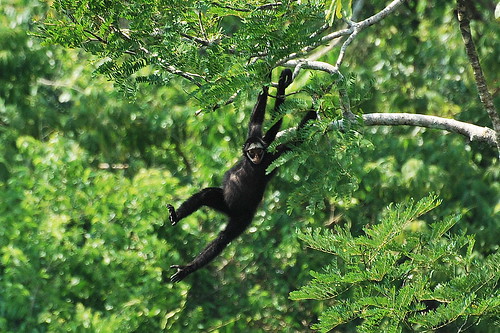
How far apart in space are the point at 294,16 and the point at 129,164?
6.77 meters

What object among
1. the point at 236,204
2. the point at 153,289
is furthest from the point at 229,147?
the point at 236,204

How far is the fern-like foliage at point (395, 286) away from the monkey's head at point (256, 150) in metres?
1.48

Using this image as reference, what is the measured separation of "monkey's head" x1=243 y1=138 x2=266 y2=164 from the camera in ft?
19.7

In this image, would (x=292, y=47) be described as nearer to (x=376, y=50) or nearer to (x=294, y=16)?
(x=294, y=16)

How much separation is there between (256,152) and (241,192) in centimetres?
51

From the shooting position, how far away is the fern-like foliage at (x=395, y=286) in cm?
423

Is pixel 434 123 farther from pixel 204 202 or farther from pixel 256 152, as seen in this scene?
pixel 204 202

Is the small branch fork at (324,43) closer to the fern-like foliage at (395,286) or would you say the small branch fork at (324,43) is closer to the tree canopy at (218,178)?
the tree canopy at (218,178)

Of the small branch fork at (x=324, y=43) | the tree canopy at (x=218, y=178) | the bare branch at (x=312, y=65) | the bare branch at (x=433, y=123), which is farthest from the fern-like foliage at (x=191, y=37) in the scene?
the bare branch at (x=433, y=123)

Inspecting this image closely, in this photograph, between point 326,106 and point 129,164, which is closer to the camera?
point 326,106

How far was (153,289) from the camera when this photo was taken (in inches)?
332

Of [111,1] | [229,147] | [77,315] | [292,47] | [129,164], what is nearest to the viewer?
[292,47]

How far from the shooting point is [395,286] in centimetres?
434

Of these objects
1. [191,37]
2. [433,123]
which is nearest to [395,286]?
[433,123]
